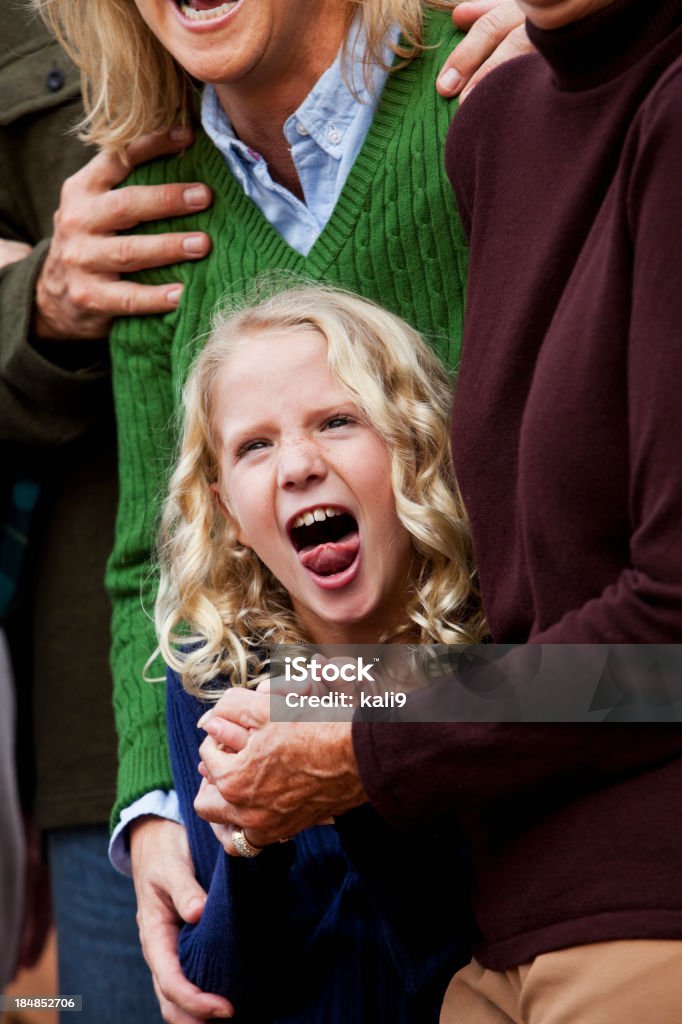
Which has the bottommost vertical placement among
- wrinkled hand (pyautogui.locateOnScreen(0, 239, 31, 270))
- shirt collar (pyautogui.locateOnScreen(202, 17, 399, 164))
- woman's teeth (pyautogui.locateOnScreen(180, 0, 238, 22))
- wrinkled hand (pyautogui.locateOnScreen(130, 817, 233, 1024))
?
wrinkled hand (pyautogui.locateOnScreen(130, 817, 233, 1024))

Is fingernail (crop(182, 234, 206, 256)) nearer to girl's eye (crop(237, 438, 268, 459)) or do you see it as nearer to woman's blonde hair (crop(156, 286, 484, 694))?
woman's blonde hair (crop(156, 286, 484, 694))

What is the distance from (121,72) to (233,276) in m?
0.33

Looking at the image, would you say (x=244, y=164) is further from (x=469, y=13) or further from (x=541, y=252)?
(x=541, y=252)

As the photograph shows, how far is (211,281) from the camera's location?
1951 mm

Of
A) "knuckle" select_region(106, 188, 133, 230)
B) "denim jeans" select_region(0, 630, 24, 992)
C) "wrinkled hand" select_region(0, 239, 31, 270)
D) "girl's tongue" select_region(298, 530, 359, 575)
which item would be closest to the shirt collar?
"knuckle" select_region(106, 188, 133, 230)

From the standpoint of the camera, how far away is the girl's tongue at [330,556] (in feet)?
5.37

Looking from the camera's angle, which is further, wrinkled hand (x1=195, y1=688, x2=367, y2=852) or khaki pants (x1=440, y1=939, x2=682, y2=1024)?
wrinkled hand (x1=195, y1=688, x2=367, y2=852)

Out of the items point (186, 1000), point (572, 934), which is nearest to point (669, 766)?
point (572, 934)

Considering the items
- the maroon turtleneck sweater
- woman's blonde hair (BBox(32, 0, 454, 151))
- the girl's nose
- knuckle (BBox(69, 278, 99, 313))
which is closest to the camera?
the maroon turtleneck sweater

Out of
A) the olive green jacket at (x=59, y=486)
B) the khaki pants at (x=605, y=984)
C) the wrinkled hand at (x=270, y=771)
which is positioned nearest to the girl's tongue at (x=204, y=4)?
the olive green jacket at (x=59, y=486)

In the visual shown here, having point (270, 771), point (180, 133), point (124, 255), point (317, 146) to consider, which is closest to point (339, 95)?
point (317, 146)

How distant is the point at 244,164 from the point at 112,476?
23.4 inches

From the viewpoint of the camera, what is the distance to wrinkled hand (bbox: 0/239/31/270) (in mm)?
2314

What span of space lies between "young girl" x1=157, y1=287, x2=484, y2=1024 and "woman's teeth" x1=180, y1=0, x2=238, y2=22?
0.34 metres
